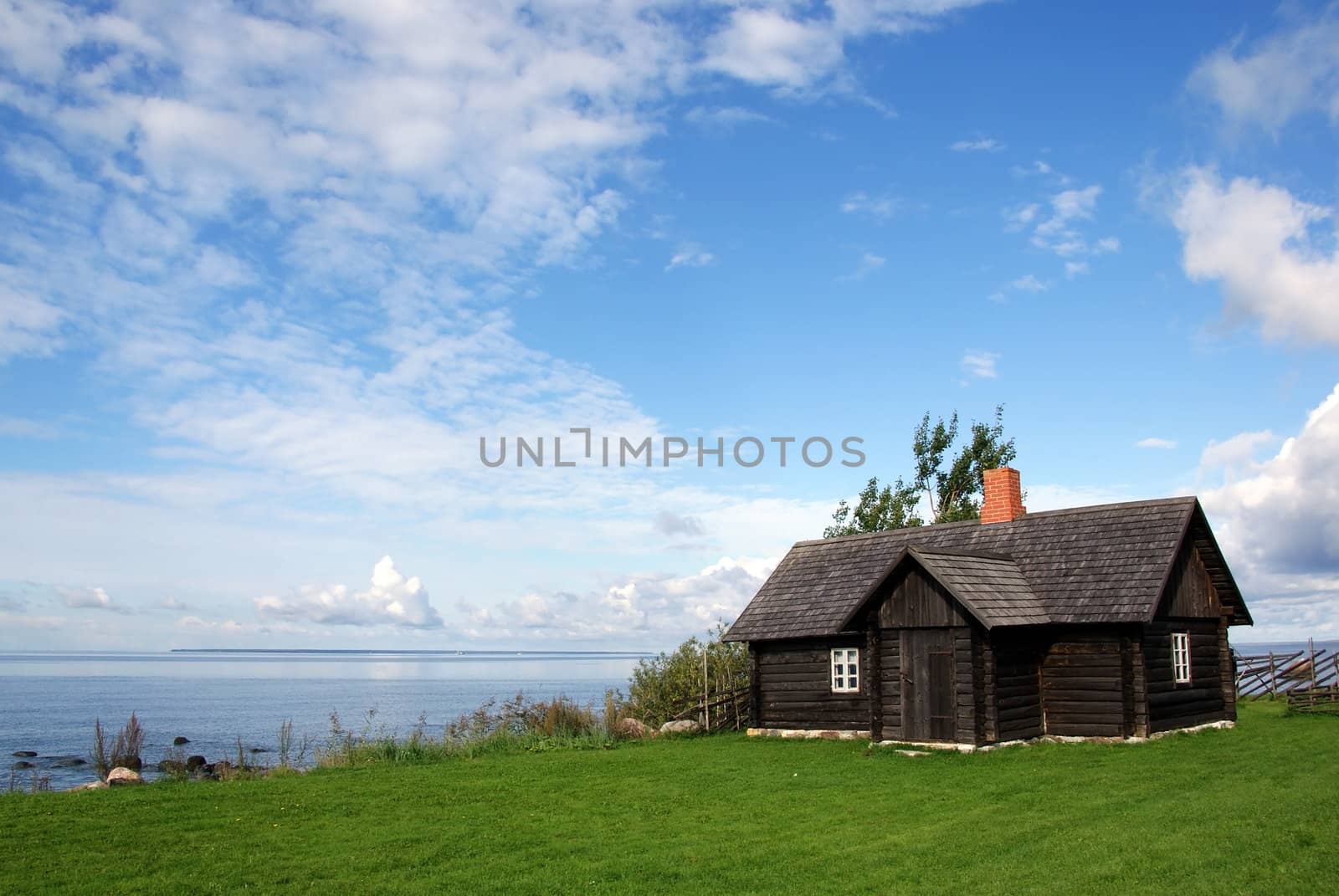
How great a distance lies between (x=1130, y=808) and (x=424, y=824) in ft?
34.4

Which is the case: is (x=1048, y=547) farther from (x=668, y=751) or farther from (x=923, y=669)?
(x=668, y=751)

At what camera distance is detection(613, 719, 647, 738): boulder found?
28.9 m

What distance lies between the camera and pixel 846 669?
2738 cm

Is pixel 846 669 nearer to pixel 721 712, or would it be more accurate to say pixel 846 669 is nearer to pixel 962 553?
pixel 962 553

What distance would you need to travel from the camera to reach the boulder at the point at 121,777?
70.0ft

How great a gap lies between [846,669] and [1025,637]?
4.91 metres

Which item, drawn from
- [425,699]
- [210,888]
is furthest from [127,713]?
[210,888]

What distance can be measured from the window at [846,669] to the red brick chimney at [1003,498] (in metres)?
5.61

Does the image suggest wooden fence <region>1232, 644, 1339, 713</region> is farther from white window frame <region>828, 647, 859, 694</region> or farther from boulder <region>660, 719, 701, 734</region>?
boulder <region>660, 719, 701, 734</region>

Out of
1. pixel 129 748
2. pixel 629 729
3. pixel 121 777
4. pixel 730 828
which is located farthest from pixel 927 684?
pixel 129 748

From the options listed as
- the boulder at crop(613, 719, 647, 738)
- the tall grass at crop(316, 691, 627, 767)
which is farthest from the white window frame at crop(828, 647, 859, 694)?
the tall grass at crop(316, 691, 627, 767)

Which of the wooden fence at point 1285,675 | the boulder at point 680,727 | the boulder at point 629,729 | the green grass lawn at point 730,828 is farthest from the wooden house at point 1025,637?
the wooden fence at point 1285,675

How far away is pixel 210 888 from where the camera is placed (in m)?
11.6

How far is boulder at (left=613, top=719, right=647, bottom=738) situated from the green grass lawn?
6795mm
